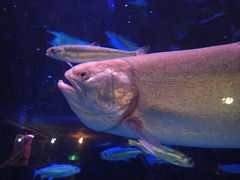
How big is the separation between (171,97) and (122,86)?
1.63ft

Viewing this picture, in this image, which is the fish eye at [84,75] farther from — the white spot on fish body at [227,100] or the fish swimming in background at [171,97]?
the white spot on fish body at [227,100]

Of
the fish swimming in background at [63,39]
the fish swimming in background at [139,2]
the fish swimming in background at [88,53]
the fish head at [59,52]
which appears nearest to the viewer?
the fish swimming in background at [88,53]

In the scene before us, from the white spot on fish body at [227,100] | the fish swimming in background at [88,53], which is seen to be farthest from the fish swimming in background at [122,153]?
the white spot on fish body at [227,100]

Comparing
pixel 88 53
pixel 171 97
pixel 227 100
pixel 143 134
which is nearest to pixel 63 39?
pixel 88 53

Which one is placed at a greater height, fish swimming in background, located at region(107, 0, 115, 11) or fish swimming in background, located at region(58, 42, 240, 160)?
fish swimming in background, located at region(107, 0, 115, 11)

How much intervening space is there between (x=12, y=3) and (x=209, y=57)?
4.35m

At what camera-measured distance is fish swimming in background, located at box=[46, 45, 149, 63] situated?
3.35 metres

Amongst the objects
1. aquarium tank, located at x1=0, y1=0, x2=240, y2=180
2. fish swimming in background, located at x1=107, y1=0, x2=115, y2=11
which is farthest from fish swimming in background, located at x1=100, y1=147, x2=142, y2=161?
fish swimming in background, located at x1=107, y1=0, x2=115, y2=11

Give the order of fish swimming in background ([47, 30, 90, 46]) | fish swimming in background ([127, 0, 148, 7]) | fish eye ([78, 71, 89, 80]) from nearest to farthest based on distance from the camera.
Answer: fish eye ([78, 71, 89, 80]) < fish swimming in background ([127, 0, 148, 7]) < fish swimming in background ([47, 30, 90, 46])

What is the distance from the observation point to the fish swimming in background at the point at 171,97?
6.70ft

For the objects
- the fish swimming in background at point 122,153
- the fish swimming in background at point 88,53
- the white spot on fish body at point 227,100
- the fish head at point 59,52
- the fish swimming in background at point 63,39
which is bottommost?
the white spot on fish body at point 227,100

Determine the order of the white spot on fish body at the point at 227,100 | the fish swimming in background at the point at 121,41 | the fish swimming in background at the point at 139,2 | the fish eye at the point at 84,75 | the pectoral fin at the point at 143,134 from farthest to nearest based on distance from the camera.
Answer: the fish swimming in background at the point at 121,41, the fish swimming in background at the point at 139,2, the fish eye at the point at 84,75, the white spot on fish body at the point at 227,100, the pectoral fin at the point at 143,134

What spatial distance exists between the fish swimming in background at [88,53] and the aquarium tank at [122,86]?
0.06ft

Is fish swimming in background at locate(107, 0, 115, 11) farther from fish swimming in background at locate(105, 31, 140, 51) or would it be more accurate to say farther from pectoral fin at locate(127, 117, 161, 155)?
pectoral fin at locate(127, 117, 161, 155)
